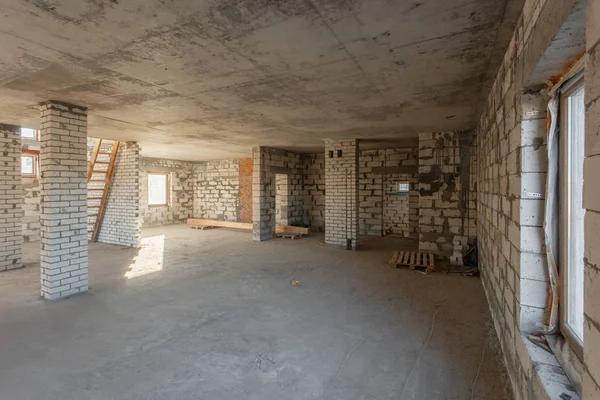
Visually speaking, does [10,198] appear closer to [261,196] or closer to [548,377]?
[261,196]

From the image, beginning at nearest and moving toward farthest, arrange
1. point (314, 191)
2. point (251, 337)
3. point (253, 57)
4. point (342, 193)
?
1. point (253, 57)
2. point (251, 337)
3. point (342, 193)
4. point (314, 191)

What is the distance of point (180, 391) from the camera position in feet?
7.30

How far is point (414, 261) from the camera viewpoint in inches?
228

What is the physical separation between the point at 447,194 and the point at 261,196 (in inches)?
190

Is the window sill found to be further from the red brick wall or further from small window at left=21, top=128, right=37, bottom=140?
small window at left=21, top=128, right=37, bottom=140

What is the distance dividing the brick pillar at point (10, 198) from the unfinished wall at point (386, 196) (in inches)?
336

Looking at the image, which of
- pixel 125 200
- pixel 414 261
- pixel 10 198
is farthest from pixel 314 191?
pixel 10 198

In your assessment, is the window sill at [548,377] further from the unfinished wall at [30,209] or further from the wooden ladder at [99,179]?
the unfinished wall at [30,209]

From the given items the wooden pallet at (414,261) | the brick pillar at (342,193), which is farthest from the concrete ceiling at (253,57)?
the wooden pallet at (414,261)

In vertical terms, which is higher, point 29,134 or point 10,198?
point 29,134

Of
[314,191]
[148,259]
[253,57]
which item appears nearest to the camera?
[253,57]

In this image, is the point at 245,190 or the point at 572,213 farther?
the point at 245,190

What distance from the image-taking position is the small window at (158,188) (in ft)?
39.5

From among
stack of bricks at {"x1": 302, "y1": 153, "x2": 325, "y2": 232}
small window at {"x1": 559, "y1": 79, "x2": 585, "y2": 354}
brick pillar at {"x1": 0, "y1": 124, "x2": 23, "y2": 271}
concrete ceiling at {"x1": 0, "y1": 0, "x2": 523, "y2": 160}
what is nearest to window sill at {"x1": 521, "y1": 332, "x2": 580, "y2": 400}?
small window at {"x1": 559, "y1": 79, "x2": 585, "y2": 354}
